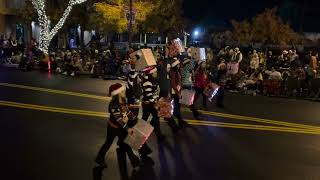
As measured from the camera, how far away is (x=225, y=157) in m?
9.91

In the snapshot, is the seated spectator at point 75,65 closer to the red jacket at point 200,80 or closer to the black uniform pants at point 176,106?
the red jacket at point 200,80

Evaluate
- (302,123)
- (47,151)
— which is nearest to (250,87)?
(302,123)

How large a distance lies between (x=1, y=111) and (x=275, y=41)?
33166 mm

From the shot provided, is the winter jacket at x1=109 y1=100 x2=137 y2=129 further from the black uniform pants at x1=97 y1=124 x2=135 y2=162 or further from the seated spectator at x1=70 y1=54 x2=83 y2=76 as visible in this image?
the seated spectator at x1=70 y1=54 x2=83 y2=76

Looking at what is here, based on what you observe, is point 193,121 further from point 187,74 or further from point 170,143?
point 170,143

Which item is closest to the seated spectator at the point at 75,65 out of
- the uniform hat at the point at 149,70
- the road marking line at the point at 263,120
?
the road marking line at the point at 263,120

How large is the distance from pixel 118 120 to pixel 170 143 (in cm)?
263

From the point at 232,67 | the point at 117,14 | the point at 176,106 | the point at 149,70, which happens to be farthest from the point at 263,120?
the point at 117,14

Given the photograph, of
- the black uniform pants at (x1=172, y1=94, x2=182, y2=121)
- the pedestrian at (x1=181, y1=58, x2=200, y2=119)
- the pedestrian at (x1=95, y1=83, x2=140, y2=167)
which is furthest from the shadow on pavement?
the pedestrian at (x1=181, y1=58, x2=200, y2=119)

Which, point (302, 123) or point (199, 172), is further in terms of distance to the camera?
point (302, 123)

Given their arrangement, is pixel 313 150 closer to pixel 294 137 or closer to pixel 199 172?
pixel 294 137

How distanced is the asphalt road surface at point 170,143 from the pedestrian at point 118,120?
7.7 inches

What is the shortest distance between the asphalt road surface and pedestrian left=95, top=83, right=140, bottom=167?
0.20 metres

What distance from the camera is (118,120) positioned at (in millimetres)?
8609
